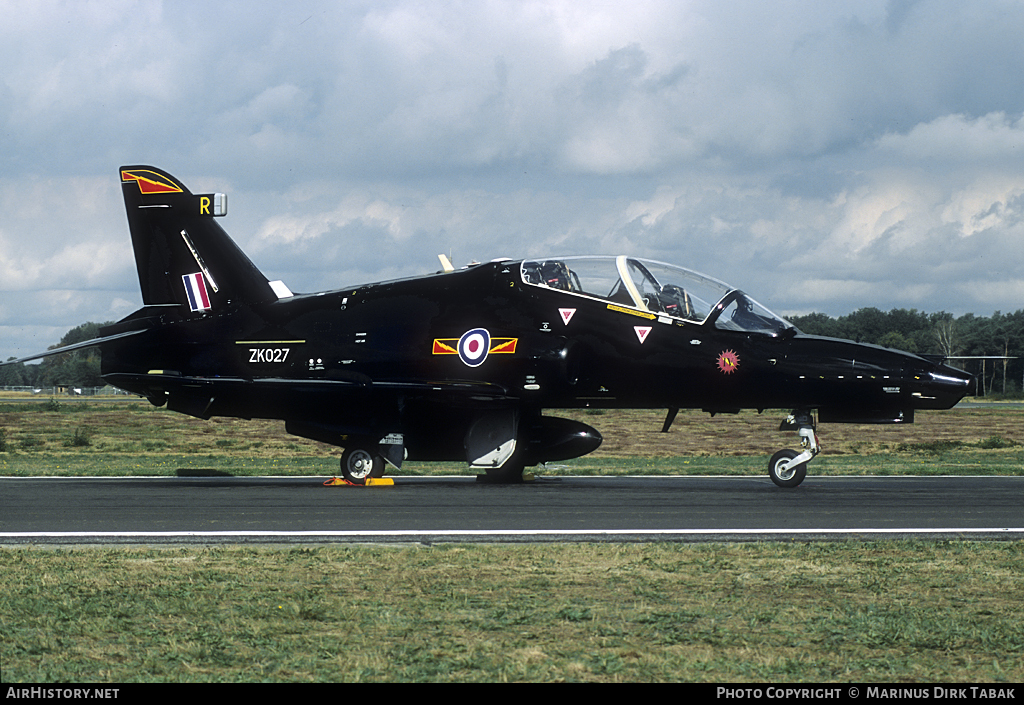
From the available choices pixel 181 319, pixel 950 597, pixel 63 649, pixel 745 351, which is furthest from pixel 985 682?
pixel 181 319

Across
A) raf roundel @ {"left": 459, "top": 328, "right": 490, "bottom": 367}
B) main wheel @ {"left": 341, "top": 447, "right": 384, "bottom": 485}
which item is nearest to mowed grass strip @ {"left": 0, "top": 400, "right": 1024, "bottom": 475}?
main wheel @ {"left": 341, "top": 447, "right": 384, "bottom": 485}

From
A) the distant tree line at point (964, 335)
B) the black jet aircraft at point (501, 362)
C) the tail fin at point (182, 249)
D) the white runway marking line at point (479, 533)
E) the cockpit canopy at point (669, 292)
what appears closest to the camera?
the white runway marking line at point (479, 533)

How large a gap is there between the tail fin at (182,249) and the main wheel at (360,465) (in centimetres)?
488

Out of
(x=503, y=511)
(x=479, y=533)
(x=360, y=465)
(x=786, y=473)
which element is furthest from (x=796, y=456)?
(x=479, y=533)

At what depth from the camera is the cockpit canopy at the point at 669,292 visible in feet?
58.8

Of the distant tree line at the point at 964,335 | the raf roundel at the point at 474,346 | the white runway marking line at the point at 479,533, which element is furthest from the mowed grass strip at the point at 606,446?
the distant tree line at the point at 964,335

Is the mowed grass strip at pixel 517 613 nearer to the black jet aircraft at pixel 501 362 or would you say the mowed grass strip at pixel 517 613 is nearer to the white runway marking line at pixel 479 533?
the white runway marking line at pixel 479 533

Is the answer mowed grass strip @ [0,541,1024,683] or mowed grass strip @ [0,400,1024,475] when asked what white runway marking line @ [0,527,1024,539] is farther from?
mowed grass strip @ [0,400,1024,475]

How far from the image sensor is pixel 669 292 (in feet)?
59.7

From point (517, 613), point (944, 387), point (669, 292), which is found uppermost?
point (669, 292)

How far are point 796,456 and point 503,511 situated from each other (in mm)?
6402

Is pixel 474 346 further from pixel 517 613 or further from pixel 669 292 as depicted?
pixel 517 613

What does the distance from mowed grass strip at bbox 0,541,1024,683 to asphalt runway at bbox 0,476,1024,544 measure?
1233 mm

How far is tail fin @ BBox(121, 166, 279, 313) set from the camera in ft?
74.5
